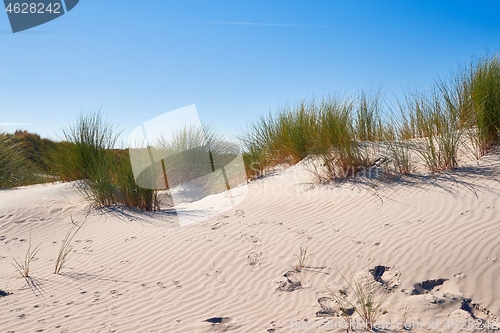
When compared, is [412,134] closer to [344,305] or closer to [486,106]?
[486,106]

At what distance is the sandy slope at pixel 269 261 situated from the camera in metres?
3.30

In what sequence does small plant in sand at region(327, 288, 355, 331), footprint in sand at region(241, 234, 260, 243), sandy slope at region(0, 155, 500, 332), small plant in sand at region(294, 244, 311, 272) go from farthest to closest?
footprint in sand at region(241, 234, 260, 243) → small plant in sand at region(294, 244, 311, 272) → sandy slope at region(0, 155, 500, 332) → small plant in sand at region(327, 288, 355, 331)

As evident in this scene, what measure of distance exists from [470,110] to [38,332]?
7031 millimetres

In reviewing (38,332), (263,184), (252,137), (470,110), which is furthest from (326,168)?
(38,332)

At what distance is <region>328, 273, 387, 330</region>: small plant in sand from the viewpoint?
3.03 metres

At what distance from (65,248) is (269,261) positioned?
262 centimetres

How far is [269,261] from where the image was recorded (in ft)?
14.2

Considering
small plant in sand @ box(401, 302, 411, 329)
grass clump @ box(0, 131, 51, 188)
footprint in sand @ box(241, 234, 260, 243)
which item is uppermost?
grass clump @ box(0, 131, 51, 188)

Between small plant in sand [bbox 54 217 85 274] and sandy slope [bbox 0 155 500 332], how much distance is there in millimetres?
92

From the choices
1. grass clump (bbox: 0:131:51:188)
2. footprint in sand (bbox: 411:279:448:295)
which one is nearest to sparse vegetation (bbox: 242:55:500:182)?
footprint in sand (bbox: 411:279:448:295)

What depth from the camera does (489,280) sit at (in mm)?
3434

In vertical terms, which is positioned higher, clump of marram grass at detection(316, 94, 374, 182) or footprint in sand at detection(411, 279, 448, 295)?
clump of marram grass at detection(316, 94, 374, 182)

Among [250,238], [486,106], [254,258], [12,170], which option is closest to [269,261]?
[254,258]

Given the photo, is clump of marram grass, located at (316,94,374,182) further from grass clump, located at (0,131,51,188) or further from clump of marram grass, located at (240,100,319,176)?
grass clump, located at (0,131,51,188)
